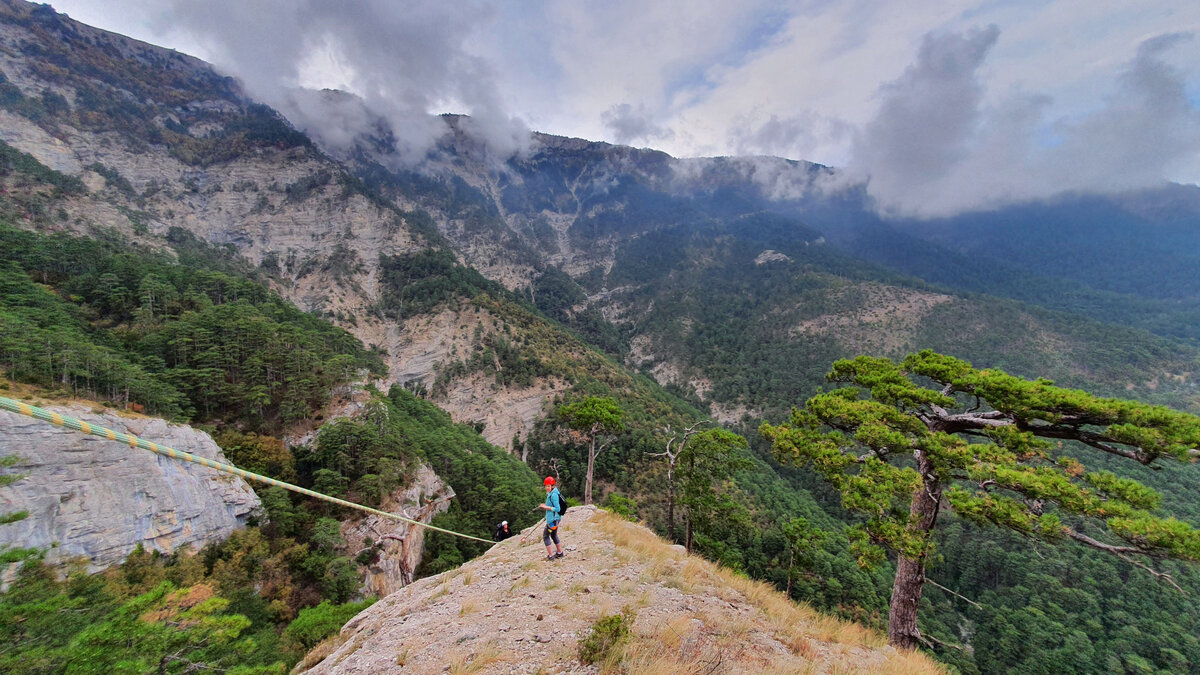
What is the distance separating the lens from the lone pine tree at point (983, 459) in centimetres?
584

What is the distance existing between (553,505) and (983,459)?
28.0ft

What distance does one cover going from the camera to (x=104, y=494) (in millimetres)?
14344

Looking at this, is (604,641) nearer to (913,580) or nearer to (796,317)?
(913,580)

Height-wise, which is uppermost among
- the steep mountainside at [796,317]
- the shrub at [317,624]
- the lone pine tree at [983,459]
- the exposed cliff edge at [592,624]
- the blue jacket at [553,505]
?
the steep mountainside at [796,317]

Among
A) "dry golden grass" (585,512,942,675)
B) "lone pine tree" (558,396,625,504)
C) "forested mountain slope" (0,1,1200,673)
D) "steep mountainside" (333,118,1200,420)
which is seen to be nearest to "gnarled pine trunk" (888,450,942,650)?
"dry golden grass" (585,512,942,675)

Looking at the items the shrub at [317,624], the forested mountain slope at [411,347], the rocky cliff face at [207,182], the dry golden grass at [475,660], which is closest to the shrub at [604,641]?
the dry golden grass at [475,660]

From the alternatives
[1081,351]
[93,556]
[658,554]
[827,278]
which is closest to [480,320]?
[93,556]

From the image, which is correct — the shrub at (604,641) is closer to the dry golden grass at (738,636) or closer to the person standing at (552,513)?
the dry golden grass at (738,636)

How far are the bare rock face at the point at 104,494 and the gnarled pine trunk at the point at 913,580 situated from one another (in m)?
22.6

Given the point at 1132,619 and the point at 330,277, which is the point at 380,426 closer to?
the point at 1132,619

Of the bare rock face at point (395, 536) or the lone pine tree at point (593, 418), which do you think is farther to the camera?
the bare rock face at point (395, 536)

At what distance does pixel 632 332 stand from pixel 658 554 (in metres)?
144

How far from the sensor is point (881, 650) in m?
6.75

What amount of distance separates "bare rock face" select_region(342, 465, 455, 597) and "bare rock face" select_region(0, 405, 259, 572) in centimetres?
577
